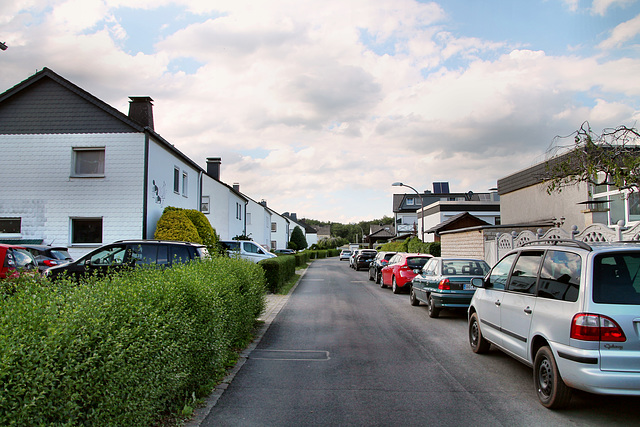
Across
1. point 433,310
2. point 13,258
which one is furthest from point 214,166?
point 433,310

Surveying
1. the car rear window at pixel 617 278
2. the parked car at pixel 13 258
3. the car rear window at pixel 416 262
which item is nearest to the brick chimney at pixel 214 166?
the car rear window at pixel 416 262

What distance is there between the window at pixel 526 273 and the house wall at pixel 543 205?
39.5 feet

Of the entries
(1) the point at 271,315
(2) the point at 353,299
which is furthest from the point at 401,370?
(2) the point at 353,299

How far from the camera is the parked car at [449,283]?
34.9ft

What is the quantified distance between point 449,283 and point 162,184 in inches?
551

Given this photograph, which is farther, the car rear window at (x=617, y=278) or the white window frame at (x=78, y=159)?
the white window frame at (x=78, y=159)

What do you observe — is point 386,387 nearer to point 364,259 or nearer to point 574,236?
point 574,236

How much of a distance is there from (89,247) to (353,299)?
35.8 ft

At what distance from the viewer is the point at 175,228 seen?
720 inches

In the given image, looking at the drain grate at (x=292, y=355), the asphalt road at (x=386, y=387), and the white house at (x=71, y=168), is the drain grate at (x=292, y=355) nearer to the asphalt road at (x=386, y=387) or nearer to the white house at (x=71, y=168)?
the asphalt road at (x=386, y=387)

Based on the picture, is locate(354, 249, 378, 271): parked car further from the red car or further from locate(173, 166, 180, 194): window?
locate(173, 166, 180, 194): window

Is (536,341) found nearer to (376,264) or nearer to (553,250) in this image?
(553,250)

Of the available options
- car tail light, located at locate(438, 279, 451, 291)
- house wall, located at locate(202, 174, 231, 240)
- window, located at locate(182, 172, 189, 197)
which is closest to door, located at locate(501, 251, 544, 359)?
car tail light, located at locate(438, 279, 451, 291)

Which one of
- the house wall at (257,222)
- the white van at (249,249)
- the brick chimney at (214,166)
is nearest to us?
the white van at (249,249)
